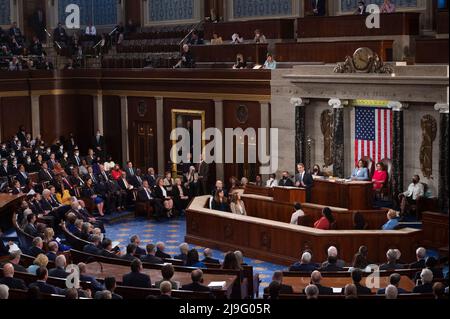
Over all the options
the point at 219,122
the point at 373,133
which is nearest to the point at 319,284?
the point at 373,133

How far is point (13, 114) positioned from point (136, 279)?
55.4 ft

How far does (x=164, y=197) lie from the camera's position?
19969 millimetres

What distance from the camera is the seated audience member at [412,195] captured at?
17.4 metres

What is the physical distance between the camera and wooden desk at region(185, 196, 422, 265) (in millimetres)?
14250

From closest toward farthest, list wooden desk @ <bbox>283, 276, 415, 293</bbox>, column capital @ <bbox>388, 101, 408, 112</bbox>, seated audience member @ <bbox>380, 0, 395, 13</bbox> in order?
1. wooden desk @ <bbox>283, 276, 415, 293</bbox>
2. column capital @ <bbox>388, 101, 408, 112</bbox>
3. seated audience member @ <bbox>380, 0, 395, 13</bbox>

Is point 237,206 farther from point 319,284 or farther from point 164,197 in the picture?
point 319,284

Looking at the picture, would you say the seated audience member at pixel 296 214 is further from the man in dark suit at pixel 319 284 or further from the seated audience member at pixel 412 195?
the man in dark suit at pixel 319 284

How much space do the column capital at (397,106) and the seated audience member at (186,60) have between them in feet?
23.8

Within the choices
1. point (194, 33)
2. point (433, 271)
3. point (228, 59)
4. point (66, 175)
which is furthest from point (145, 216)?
point (433, 271)

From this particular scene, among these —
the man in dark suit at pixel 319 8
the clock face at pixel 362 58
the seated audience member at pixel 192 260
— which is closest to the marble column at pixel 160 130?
the man in dark suit at pixel 319 8

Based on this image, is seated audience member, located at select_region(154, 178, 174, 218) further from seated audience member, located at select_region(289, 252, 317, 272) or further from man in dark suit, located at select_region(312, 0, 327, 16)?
seated audience member, located at select_region(289, 252, 317, 272)

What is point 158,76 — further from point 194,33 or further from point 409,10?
point 409,10

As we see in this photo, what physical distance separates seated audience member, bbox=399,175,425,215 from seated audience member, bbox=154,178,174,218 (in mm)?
5683

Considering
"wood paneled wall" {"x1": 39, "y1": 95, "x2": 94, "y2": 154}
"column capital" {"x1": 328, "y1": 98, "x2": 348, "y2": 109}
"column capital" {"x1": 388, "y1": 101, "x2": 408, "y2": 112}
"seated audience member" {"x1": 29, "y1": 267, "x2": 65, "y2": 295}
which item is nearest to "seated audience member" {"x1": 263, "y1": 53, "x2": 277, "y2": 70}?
"column capital" {"x1": 328, "y1": 98, "x2": 348, "y2": 109}
